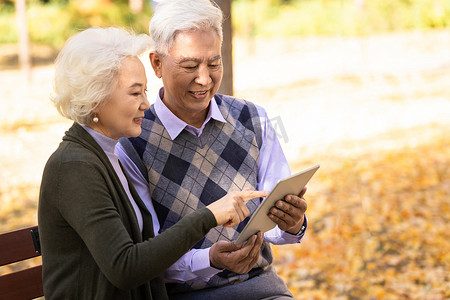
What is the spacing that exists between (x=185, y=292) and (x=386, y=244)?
3.50 metres

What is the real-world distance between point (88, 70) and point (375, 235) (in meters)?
4.44

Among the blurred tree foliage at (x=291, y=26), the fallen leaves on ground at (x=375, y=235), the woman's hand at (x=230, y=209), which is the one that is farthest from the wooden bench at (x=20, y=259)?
the blurred tree foliage at (x=291, y=26)

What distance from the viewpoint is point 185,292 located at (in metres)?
2.51

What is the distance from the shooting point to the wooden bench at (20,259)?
2.42 metres

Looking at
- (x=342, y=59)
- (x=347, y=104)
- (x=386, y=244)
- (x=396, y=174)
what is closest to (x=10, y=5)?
(x=342, y=59)

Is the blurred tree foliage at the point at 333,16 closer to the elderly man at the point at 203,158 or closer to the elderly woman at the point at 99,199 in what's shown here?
the elderly man at the point at 203,158

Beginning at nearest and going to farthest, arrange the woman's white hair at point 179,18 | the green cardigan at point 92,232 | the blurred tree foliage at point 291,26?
the green cardigan at point 92,232 < the woman's white hair at point 179,18 < the blurred tree foliage at point 291,26

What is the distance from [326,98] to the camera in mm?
13008

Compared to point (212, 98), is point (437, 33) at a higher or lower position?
higher

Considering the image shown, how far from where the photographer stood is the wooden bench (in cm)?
242

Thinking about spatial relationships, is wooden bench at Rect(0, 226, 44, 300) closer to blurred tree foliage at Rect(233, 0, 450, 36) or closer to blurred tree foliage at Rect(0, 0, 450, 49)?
blurred tree foliage at Rect(233, 0, 450, 36)

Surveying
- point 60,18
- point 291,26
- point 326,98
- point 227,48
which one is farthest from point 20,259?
point 291,26

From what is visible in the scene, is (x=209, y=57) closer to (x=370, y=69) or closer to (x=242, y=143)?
(x=242, y=143)

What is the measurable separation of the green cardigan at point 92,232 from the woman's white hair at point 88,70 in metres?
0.09
